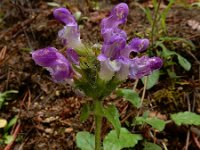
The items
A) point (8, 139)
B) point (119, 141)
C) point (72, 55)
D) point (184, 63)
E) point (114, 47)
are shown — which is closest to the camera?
point (114, 47)

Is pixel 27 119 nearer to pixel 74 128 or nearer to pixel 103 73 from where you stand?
pixel 74 128

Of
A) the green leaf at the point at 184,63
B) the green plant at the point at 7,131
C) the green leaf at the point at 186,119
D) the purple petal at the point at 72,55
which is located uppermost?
the purple petal at the point at 72,55

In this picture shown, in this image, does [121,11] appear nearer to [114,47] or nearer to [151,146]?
[114,47]

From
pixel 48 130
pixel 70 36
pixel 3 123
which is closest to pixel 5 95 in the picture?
pixel 3 123

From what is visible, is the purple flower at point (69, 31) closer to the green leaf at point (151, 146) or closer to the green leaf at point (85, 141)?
the green leaf at point (85, 141)

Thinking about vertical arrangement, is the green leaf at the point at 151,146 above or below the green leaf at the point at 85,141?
below

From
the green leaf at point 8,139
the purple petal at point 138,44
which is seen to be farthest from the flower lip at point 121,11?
the green leaf at point 8,139

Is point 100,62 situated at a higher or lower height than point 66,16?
lower
